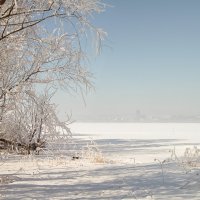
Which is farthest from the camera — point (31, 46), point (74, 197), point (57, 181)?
point (31, 46)

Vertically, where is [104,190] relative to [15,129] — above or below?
below

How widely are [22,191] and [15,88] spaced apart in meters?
2.33

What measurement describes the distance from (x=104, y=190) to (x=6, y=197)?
4.60 ft

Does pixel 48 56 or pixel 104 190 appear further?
pixel 48 56

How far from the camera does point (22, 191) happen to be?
21.8 feet

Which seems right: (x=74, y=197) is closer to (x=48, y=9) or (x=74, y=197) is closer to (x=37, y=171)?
(x=48, y=9)

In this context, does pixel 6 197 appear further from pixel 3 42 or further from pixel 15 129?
pixel 15 129

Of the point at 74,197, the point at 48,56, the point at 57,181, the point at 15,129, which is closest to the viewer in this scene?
the point at 74,197

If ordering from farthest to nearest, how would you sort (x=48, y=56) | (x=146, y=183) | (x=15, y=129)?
1. (x=15, y=129)
2. (x=48, y=56)
3. (x=146, y=183)

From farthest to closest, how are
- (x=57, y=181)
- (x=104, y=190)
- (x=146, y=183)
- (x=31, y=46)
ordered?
1. (x=31, y=46)
2. (x=57, y=181)
3. (x=146, y=183)
4. (x=104, y=190)

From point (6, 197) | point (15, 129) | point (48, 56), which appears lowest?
point (6, 197)

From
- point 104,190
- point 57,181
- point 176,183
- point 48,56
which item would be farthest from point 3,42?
point 176,183

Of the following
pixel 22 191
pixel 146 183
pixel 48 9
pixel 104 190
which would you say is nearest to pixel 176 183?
pixel 146 183

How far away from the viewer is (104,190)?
6.45 m
